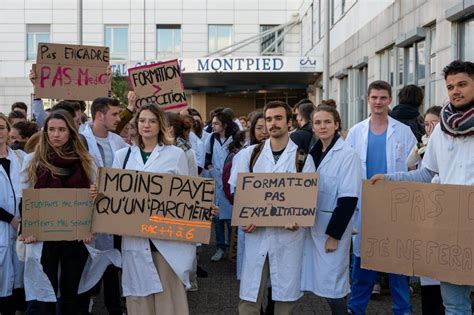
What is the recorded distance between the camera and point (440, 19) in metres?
11.4

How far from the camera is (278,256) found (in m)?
5.17

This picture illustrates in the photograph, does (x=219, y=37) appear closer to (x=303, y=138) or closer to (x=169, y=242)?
(x=303, y=138)

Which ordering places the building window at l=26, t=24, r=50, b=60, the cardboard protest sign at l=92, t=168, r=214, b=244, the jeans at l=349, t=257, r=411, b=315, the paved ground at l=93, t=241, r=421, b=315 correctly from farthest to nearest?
the building window at l=26, t=24, r=50, b=60 → the paved ground at l=93, t=241, r=421, b=315 → the jeans at l=349, t=257, r=411, b=315 → the cardboard protest sign at l=92, t=168, r=214, b=244

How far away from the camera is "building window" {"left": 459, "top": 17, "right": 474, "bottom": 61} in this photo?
33.5ft

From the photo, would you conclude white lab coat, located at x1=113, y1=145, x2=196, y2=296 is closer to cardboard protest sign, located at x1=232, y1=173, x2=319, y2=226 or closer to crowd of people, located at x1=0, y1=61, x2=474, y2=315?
crowd of people, located at x1=0, y1=61, x2=474, y2=315

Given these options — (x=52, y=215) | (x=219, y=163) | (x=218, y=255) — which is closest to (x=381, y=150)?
(x=52, y=215)

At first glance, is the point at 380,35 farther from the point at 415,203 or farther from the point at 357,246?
the point at 415,203

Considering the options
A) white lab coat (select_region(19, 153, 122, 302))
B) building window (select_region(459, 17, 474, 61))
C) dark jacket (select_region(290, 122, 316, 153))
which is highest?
building window (select_region(459, 17, 474, 61))

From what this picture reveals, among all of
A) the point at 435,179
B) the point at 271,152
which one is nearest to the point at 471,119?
the point at 435,179

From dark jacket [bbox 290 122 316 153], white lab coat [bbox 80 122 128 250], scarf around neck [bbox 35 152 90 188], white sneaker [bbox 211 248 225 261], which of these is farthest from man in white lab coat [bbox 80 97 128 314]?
white sneaker [bbox 211 248 225 261]

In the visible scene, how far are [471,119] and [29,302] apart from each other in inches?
148

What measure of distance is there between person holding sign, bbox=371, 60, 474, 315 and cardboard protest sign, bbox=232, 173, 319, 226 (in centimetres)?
100

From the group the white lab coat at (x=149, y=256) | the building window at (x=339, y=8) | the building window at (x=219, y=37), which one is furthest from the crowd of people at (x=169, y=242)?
the building window at (x=219, y=37)

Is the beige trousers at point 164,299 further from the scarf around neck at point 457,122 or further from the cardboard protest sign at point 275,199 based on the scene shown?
the scarf around neck at point 457,122
